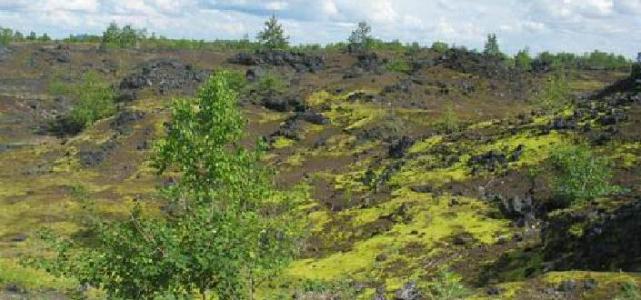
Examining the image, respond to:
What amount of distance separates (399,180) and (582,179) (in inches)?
1024

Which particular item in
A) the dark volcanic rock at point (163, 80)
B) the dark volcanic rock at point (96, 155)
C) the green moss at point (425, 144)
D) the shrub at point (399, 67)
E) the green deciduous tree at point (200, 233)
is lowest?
the dark volcanic rock at point (96, 155)

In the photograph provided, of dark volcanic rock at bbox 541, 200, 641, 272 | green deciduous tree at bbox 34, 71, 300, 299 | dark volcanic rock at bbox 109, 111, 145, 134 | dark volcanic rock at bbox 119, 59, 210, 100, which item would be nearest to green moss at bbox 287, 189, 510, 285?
dark volcanic rock at bbox 541, 200, 641, 272

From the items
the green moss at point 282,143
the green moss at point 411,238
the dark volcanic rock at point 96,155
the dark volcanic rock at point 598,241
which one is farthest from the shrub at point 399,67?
the dark volcanic rock at point 598,241

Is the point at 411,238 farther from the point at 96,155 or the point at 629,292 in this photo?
the point at 96,155

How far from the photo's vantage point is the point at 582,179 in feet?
194

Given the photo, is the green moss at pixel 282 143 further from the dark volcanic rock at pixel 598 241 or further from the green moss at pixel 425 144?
the dark volcanic rock at pixel 598 241

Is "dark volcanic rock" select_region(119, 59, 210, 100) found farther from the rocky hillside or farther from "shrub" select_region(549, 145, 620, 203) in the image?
"shrub" select_region(549, 145, 620, 203)

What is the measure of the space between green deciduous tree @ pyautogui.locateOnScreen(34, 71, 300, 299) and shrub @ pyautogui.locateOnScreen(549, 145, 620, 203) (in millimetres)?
37595

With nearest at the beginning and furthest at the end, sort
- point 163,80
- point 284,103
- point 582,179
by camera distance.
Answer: point 582,179 → point 284,103 → point 163,80

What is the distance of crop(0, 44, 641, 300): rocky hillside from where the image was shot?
4669cm

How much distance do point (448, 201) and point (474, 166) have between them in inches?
425

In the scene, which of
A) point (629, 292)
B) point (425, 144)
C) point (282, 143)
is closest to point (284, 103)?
point (282, 143)

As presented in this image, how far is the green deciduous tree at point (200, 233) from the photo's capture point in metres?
22.5

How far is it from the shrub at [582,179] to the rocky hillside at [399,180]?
1125 mm
